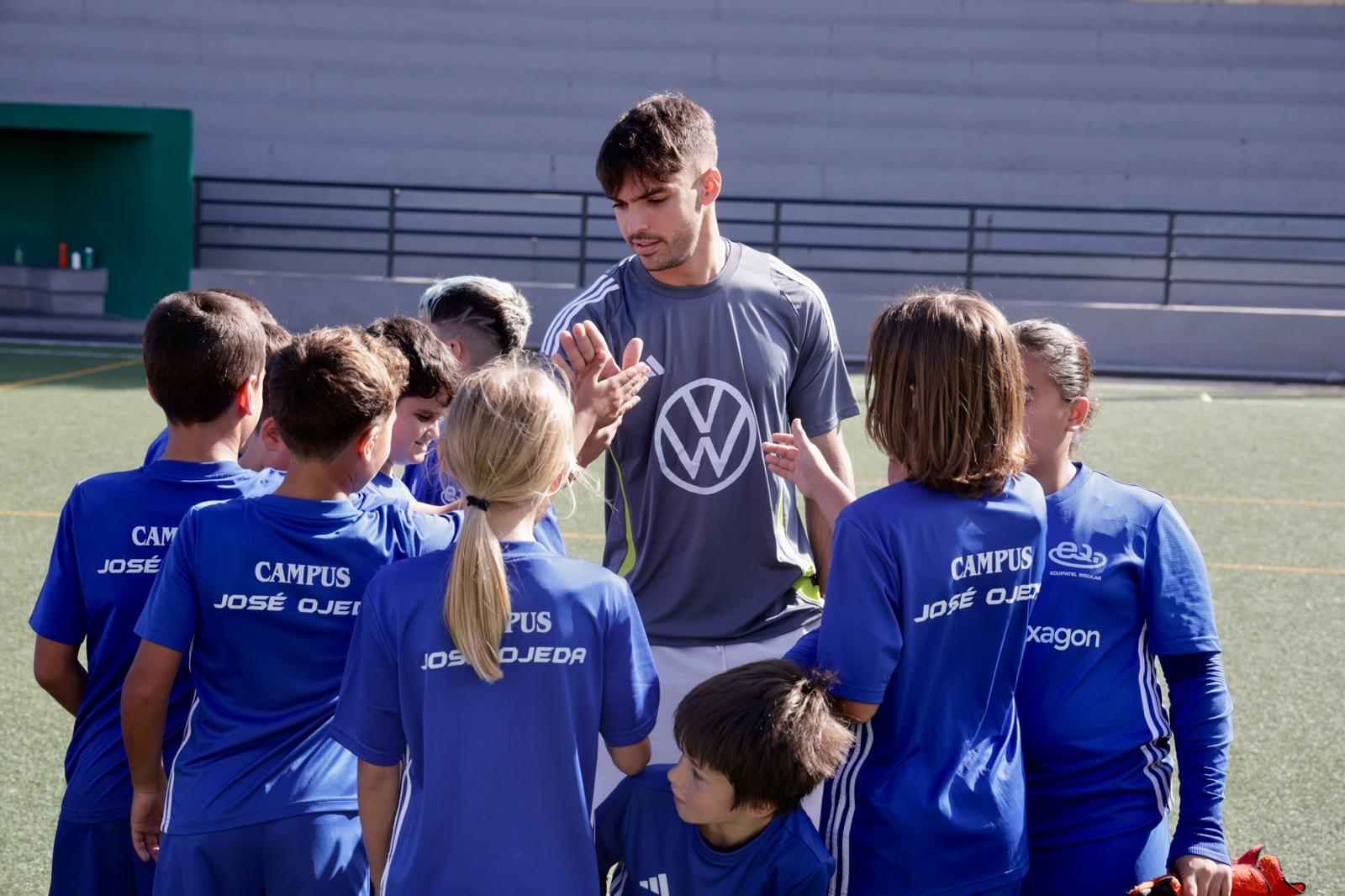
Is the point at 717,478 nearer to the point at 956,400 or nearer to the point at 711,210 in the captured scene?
the point at 711,210

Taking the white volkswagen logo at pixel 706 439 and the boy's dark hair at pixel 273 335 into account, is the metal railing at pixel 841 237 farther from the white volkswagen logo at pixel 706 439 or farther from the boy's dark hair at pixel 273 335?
the white volkswagen logo at pixel 706 439

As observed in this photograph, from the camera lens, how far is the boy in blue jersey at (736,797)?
2.08 metres

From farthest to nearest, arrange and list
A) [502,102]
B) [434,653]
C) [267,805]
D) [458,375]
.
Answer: [502,102], [458,375], [267,805], [434,653]

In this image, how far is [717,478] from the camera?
2982mm

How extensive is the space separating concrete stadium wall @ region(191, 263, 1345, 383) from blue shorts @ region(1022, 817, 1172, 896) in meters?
12.6

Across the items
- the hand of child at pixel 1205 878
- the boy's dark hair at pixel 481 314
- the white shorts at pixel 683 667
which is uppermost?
the boy's dark hair at pixel 481 314

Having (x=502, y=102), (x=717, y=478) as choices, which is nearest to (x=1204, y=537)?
(x=717, y=478)

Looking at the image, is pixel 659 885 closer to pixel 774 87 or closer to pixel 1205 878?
pixel 1205 878

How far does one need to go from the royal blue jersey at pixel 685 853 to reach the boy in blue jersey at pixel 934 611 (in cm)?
7

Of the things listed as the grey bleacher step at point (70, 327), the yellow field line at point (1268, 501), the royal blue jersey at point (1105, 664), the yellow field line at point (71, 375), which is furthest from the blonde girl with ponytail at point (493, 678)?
the grey bleacher step at point (70, 327)

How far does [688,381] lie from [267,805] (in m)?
1.23

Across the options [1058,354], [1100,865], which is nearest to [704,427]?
[1058,354]

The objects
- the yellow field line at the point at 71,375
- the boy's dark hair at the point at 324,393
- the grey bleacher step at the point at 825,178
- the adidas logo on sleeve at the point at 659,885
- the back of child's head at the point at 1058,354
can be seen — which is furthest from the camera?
the grey bleacher step at the point at 825,178

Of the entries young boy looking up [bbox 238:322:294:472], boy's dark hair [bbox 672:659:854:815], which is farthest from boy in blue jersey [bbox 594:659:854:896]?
young boy looking up [bbox 238:322:294:472]
